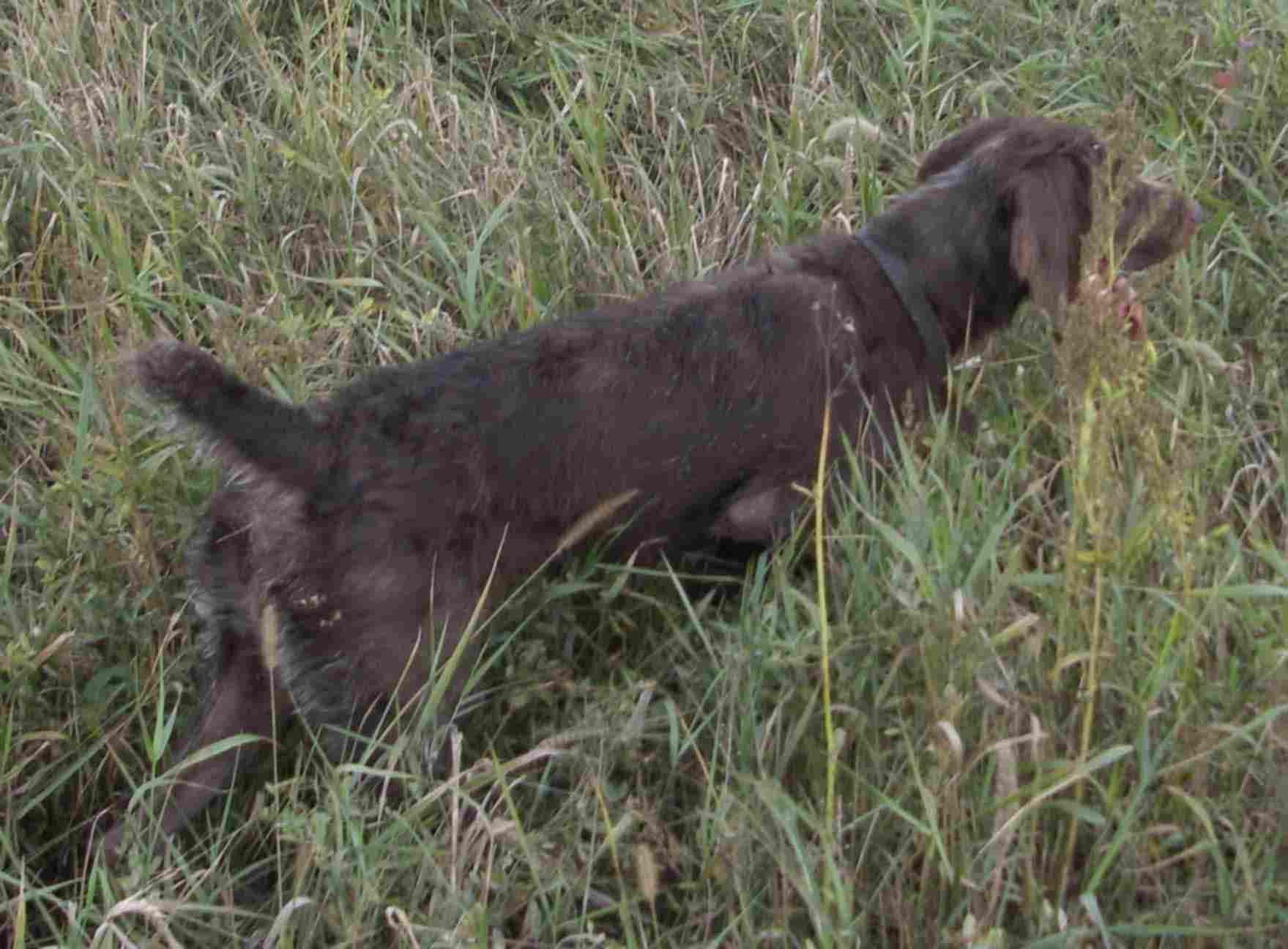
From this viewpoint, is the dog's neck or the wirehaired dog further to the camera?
the dog's neck

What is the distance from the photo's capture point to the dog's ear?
3.34 meters

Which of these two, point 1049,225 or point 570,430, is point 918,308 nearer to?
point 1049,225

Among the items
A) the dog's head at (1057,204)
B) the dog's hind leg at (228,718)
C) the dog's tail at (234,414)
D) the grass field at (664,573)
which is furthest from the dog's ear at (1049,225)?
the dog's hind leg at (228,718)

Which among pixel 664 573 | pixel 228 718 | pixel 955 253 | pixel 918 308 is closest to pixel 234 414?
pixel 228 718

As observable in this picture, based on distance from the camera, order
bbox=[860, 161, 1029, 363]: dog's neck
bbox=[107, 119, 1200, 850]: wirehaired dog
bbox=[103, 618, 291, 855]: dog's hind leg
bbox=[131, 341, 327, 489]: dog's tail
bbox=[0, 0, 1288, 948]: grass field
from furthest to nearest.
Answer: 1. bbox=[860, 161, 1029, 363]: dog's neck
2. bbox=[103, 618, 291, 855]: dog's hind leg
3. bbox=[107, 119, 1200, 850]: wirehaired dog
4. bbox=[131, 341, 327, 489]: dog's tail
5. bbox=[0, 0, 1288, 948]: grass field

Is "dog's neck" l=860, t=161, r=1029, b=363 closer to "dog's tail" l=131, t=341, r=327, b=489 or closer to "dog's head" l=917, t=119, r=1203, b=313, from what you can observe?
A: "dog's head" l=917, t=119, r=1203, b=313

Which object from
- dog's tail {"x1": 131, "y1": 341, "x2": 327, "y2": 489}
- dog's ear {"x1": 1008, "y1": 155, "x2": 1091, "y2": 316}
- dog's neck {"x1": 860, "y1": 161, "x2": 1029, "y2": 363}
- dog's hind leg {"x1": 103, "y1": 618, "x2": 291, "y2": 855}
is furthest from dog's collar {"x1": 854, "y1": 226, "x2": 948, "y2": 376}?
dog's hind leg {"x1": 103, "y1": 618, "x2": 291, "y2": 855}

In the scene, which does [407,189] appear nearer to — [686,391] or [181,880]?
[686,391]

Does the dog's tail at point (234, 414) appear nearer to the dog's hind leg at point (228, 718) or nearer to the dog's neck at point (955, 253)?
the dog's hind leg at point (228, 718)

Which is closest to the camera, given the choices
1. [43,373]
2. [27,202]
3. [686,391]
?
[686,391]

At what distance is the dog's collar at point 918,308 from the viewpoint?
11.2ft

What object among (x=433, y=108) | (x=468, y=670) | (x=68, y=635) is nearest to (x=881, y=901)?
(x=468, y=670)

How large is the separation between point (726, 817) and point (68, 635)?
4.11 ft

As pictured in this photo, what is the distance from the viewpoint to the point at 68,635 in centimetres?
296
